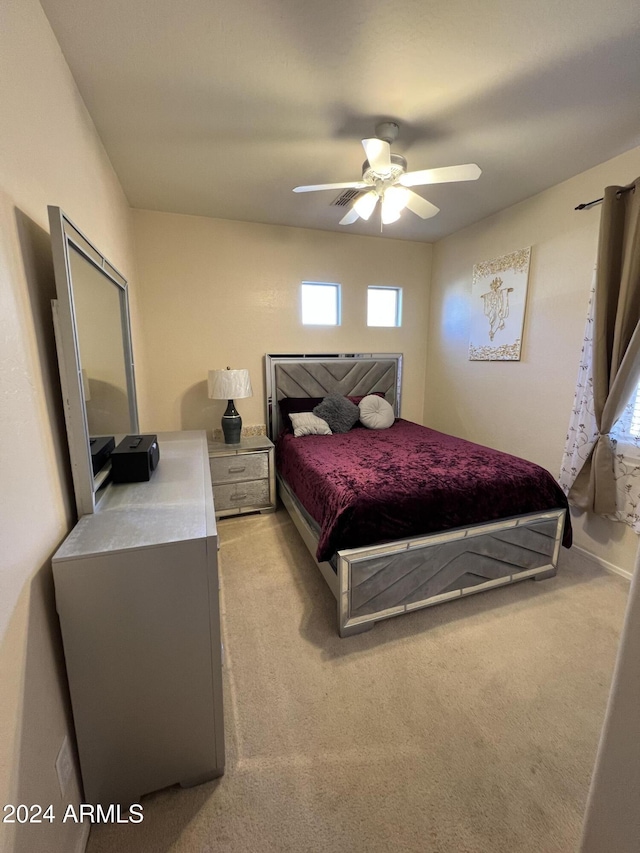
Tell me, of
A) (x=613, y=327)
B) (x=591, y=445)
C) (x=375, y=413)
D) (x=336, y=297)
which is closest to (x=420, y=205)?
(x=613, y=327)

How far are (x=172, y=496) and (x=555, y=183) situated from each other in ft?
10.9

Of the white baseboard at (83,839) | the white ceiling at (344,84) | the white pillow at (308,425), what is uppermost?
the white ceiling at (344,84)

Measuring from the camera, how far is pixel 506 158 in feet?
7.24

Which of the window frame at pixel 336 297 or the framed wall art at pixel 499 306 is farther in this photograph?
the window frame at pixel 336 297

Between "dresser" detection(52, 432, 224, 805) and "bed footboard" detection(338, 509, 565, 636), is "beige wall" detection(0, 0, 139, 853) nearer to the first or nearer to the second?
"dresser" detection(52, 432, 224, 805)

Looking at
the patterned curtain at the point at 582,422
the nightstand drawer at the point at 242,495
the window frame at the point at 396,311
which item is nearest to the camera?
the patterned curtain at the point at 582,422

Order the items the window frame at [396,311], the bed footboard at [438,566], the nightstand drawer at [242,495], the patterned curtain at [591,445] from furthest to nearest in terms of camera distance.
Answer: the window frame at [396,311] < the nightstand drawer at [242,495] < the patterned curtain at [591,445] < the bed footboard at [438,566]

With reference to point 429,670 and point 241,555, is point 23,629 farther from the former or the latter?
point 241,555

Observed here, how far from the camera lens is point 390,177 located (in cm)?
197

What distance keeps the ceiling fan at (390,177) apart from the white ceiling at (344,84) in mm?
151

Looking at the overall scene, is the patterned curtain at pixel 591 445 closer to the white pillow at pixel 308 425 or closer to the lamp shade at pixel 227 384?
the white pillow at pixel 308 425

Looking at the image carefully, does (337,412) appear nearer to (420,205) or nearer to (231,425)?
(231,425)

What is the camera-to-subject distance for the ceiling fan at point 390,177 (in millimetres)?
1741

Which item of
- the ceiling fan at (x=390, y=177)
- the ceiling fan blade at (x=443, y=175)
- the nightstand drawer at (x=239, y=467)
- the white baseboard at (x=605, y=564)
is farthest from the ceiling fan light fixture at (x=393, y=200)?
the white baseboard at (x=605, y=564)
